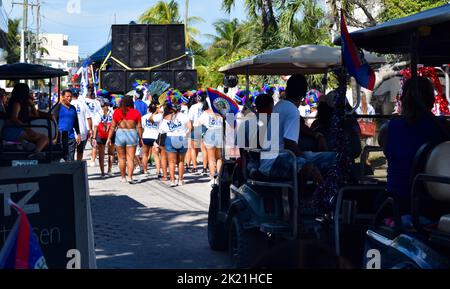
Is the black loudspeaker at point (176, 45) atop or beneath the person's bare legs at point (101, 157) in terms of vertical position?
atop

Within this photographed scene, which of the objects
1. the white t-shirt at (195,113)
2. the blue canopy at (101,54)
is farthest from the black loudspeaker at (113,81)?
the white t-shirt at (195,113)

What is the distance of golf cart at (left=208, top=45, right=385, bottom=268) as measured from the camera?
21.2 ft

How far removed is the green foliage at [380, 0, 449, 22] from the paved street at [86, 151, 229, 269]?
19.5 ft

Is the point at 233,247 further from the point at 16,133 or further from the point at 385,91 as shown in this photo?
the point at 16,133

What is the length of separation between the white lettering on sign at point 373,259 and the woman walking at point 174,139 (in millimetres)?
10563

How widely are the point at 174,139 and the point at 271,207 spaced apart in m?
8.50

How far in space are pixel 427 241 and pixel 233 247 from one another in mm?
3508

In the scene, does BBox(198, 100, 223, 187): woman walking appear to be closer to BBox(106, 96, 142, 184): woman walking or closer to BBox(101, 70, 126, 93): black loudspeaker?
BBox(106, 96, 142, 184): woman walking

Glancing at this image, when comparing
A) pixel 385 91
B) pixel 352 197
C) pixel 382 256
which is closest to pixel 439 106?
pixel 385 91

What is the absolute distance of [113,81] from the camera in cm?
2880

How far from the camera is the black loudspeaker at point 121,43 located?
1165 inches

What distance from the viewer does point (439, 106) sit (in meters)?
7.36

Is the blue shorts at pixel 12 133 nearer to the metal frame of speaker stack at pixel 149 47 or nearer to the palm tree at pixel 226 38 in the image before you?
the metal frame of speaker stack at pixel 149 47

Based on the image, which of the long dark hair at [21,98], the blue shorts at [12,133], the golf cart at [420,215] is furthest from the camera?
the long dark hair at [21,98]
